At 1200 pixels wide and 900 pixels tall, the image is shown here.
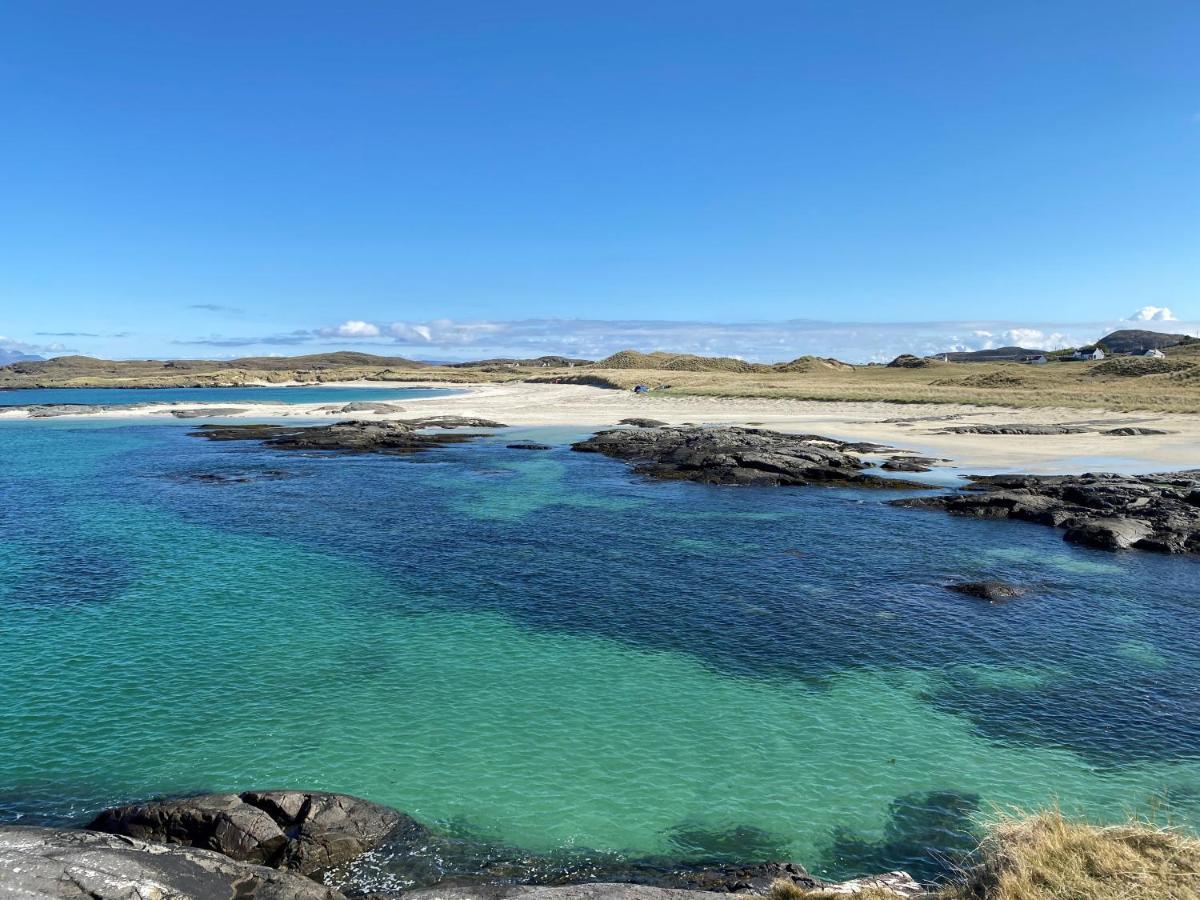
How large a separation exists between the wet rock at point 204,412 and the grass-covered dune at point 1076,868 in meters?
100

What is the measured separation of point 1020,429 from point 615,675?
53360mm

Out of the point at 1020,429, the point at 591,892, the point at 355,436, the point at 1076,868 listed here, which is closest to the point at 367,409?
the point at 355,436

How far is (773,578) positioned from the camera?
24.0 m

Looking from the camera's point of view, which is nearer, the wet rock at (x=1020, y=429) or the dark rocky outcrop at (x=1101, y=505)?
the dark rocky outcrop at (x=1101, y=505)

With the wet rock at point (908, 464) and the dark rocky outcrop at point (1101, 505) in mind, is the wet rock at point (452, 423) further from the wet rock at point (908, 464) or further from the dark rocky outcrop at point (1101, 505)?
the dark rocky outcrop at point (1101, 505)

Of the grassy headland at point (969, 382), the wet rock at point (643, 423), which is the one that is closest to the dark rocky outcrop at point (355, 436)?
the wet rock at point (643, 423)

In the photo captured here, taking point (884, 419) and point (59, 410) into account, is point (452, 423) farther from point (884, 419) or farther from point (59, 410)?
point (59, 410)

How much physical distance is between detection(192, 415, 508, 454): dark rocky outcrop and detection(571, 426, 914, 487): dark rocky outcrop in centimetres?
1374

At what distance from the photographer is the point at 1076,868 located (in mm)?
7742

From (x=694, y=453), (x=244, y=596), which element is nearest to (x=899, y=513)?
(x=694, y=453)

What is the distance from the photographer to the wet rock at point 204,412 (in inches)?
3679

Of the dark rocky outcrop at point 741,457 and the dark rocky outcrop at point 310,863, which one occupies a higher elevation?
the dark rocky outcrop at point 741,457

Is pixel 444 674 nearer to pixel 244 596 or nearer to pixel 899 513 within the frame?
pixel 244 596

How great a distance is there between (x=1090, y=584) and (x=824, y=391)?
73.2 meters
